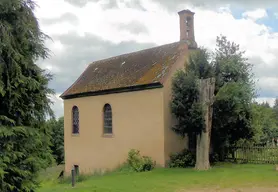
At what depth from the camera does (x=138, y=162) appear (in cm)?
2297

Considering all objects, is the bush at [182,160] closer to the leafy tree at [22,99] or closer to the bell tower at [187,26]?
the bell tower at [187,26]

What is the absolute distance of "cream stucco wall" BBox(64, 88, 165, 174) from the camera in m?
23.1

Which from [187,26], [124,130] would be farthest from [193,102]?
[187,26]

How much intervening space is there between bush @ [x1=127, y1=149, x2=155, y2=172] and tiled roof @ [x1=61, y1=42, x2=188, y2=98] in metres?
4.31

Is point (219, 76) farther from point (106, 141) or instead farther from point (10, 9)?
point (10, 9)

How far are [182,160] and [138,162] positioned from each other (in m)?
2.67

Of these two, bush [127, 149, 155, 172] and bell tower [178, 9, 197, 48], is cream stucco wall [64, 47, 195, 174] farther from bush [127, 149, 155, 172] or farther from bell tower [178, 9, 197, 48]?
bell tower [178, 9, 197, 48]

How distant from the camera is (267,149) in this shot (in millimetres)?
22609

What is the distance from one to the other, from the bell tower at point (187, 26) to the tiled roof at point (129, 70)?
73 cm

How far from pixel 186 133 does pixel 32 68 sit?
45.0ft

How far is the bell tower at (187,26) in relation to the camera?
25203 mm

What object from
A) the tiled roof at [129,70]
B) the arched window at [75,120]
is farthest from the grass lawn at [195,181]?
the arched window at [75,120]

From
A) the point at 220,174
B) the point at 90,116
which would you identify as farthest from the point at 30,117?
the point at 90,116

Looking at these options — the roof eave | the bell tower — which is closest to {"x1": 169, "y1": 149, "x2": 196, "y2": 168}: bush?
the roof eave
